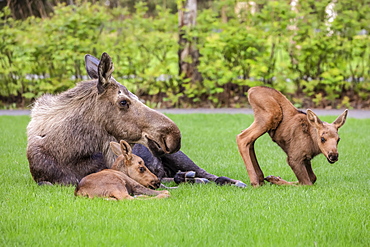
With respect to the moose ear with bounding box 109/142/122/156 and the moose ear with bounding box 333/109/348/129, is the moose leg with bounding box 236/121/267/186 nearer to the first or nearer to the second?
the moose ear with bounding box 333/109/348/129

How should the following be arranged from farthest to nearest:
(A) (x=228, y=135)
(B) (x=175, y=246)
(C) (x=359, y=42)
Answer: (C) (x=359, y=42), (A) (x=228, y=135), (B) (x=175, y=246)

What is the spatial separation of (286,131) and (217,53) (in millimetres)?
10108

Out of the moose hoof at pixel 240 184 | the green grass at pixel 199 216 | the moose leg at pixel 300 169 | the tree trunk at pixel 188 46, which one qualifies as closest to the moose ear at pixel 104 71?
the green grass at pixel 199 216

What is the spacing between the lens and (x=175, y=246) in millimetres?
4910

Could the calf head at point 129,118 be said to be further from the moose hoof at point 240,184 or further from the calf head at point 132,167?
the moose hoof at point 240,184

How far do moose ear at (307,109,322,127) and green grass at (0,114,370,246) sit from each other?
28.4 inches

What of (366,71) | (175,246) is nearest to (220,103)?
(366,71)

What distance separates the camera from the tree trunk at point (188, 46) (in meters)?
17.1

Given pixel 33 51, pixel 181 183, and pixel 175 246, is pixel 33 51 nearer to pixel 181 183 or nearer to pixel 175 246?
pixel 181 183

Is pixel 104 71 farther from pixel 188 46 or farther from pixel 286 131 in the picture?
pixel 188 46

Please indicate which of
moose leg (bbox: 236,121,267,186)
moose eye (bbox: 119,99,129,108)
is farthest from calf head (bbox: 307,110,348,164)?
moose eye (bbox: 119,99,129,108)

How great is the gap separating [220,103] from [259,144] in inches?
219

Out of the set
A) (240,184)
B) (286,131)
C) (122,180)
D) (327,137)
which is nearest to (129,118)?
(122,180)

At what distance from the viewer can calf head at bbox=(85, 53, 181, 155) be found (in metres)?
6.66
